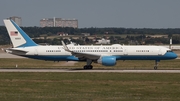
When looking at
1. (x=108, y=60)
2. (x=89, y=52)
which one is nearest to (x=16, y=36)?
(x=89, y=52)

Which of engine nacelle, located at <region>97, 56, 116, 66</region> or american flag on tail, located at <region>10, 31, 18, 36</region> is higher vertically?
american flag on tail, located at <region>10, 31, 18, 36</region>

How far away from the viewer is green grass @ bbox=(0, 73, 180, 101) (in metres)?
29.9

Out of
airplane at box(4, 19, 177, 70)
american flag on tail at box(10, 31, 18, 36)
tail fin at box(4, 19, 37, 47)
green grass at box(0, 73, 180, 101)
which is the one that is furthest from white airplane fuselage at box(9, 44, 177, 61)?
green grass at box(0, 73, 180, 101)

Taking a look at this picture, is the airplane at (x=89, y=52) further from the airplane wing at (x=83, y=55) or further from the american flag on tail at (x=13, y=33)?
the american flag on tail at (x=13, y=33)

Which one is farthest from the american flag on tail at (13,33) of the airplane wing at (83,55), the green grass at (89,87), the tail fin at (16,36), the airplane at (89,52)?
the green grass at (89,87)

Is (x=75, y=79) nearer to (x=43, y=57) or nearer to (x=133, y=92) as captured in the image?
(x=133, y=92)

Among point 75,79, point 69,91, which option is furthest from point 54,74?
point 69,91

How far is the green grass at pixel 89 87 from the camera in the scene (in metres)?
29.9

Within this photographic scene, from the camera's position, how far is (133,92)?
33500mm

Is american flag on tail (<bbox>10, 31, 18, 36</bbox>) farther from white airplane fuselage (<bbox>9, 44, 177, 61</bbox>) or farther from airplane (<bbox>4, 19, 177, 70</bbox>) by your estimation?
white airplane fuselage (<bbox>9, 44, 177, 61</bbox>)

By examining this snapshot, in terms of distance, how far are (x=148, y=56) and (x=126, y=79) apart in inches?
521

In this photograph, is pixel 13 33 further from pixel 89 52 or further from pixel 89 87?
pixel 89 87

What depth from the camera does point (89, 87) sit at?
119 ft

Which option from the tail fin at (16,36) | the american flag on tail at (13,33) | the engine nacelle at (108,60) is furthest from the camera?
the american flag on tail at (13,33)
